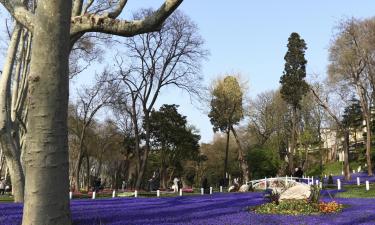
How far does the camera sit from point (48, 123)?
16.6 feet

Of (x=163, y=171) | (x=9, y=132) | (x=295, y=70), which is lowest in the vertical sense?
(x=163, y=171)

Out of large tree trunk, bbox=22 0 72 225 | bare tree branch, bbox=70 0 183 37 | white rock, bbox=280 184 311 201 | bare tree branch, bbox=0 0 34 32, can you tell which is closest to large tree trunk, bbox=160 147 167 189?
white rock, bbox=280 184 311 201

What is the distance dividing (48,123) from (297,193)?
11.9 meters

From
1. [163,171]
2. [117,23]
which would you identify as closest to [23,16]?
[117,23]

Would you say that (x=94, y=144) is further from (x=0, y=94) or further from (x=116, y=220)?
(x=116, y=220)

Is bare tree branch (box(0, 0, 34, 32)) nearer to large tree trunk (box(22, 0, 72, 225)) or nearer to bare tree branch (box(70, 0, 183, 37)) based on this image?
bare tree branch (box(70, 0, 183, 37))

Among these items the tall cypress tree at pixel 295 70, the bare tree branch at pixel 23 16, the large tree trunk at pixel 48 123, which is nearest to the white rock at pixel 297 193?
the bare tree branch at pixel 23 16

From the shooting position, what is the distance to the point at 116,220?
36.8ft

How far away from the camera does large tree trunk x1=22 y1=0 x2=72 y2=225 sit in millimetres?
4973

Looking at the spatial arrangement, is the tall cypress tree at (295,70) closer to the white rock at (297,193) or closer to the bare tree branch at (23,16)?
the white rock at (297,193)

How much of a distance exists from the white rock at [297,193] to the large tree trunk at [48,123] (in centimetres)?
1133

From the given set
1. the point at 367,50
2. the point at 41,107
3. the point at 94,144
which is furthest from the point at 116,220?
the point at 94,144

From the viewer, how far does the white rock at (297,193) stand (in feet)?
50.2

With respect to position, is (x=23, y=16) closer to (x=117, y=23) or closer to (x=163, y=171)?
(x=117, y=23)
